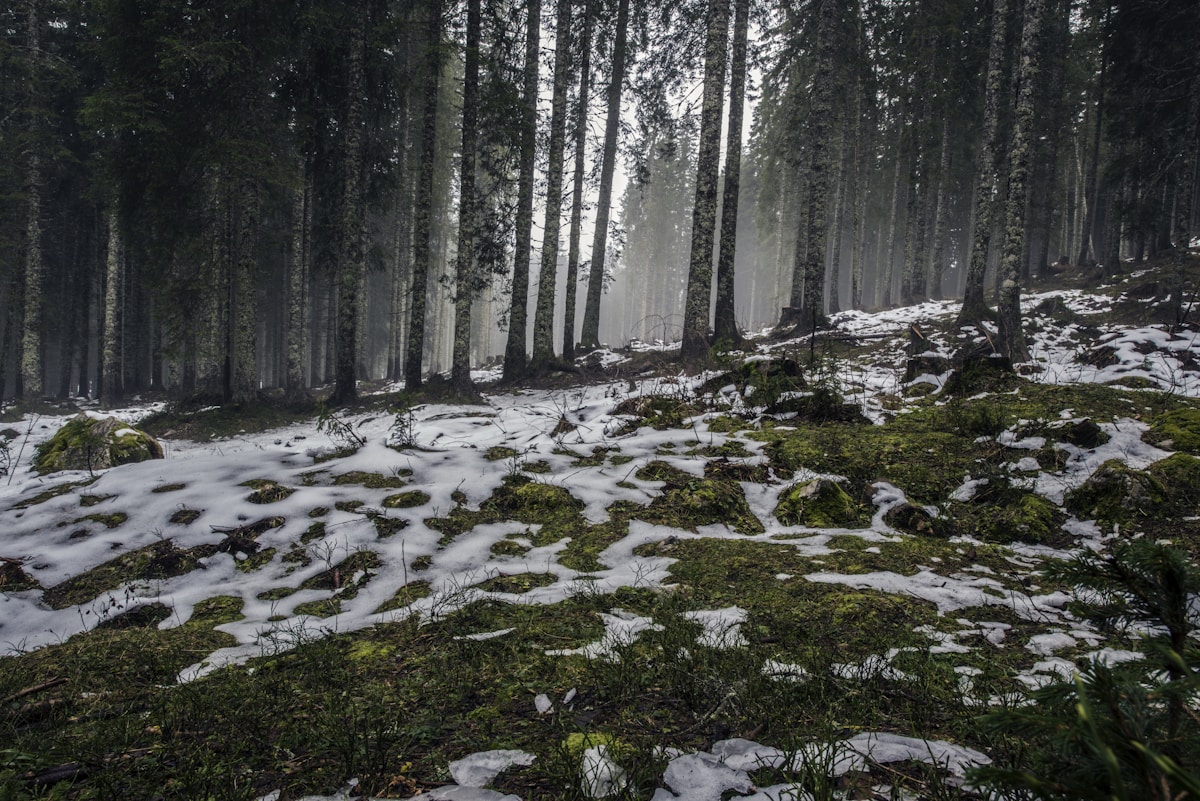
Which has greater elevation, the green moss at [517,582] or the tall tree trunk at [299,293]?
the tall tree trunk at [299,293]

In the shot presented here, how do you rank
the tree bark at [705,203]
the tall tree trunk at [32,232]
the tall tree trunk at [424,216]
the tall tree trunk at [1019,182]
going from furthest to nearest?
the tall tree trunk at [32,232] < the tall tree trunk at [424,216] < the tree bark at [705,203] < the tall tree trunk at [1019,182]

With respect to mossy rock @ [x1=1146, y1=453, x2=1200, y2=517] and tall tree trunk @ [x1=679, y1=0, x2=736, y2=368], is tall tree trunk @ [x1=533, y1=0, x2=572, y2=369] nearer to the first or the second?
tall tree trunk @ [x1=679, y1=0, x2=736, y2=368]

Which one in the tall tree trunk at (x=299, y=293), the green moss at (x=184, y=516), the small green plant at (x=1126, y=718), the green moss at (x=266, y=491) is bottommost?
the green moss at (x=184, y=516)

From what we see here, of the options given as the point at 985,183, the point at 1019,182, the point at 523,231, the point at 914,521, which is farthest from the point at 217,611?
the point at 985,183

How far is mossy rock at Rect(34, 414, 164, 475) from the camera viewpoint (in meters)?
6.40

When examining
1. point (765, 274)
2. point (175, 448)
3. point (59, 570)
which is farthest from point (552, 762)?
point (765, 274)

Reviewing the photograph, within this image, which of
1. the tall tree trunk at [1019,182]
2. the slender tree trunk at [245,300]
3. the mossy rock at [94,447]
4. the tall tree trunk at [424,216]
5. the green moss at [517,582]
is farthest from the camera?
the slender tree trunk at [245,300]

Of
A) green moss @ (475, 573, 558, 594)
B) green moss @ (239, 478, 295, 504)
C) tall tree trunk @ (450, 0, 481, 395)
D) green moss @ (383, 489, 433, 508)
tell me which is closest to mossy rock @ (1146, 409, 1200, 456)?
green moss @ (475, 573, 558, 594)

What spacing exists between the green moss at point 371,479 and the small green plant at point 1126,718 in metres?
4.53

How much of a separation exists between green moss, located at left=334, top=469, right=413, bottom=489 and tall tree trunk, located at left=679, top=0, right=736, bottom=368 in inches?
255

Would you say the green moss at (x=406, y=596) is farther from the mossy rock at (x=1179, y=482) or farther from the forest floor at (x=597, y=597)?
the mossy rock at (x=1179, y=482)

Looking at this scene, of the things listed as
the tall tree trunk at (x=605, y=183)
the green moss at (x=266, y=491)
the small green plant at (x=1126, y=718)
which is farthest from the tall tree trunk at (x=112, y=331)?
the small green plant at (x=1126, y=718)

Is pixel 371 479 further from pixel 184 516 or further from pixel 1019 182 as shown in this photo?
pixel 1019 182

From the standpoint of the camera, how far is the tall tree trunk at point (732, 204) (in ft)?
38.7
